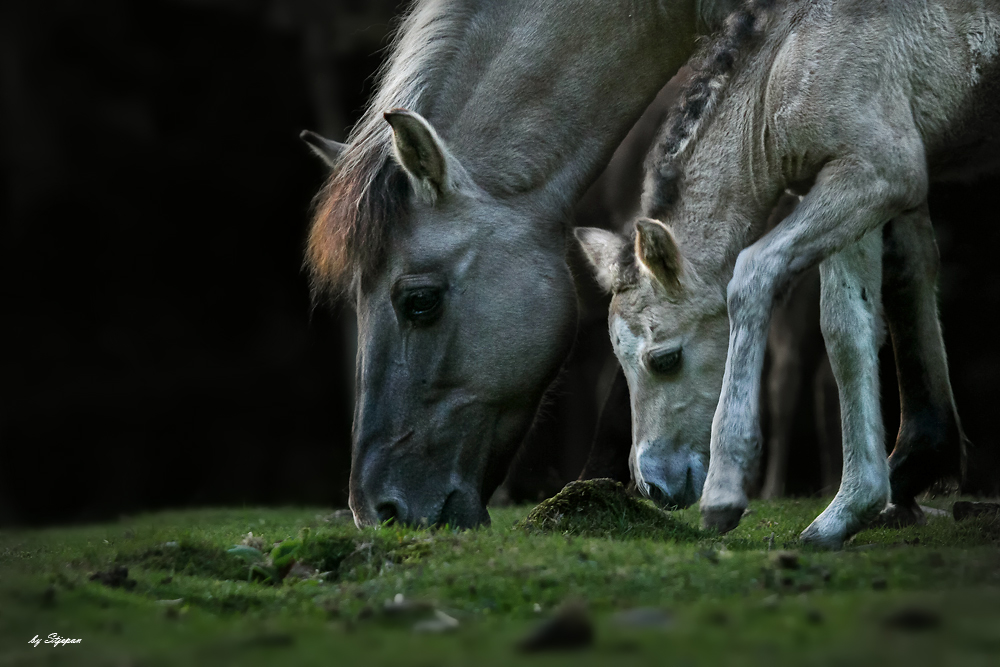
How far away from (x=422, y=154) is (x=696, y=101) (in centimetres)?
140

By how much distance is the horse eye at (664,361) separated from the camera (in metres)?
4.84

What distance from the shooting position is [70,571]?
3127 millimetres

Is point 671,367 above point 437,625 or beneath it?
above

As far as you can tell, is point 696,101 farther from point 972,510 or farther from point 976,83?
point 972,510

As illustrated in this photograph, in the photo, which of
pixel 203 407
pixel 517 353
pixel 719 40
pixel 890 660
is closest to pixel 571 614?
pixel 890 660

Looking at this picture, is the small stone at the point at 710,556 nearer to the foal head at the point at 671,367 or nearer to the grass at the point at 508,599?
the grass at the point at 508,599

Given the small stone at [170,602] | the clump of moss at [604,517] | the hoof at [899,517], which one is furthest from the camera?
the hoof at [899,517]

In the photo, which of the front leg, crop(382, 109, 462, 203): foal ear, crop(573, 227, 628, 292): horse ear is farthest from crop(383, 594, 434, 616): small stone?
crop(573, 227, 628, 292): horse ear

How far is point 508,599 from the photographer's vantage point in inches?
98.6

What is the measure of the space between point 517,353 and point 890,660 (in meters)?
3.20

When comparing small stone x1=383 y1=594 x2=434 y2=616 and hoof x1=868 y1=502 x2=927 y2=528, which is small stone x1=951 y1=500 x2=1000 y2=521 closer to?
hoof x1=868 y1=502 x2=927 y2=528

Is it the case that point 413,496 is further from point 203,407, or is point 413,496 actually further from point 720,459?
point 203,407

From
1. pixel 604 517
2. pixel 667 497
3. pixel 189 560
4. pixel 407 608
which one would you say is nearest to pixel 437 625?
pixel 407 608

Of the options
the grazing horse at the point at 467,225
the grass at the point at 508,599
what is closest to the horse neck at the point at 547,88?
the grazing horse at the point at 467,225
